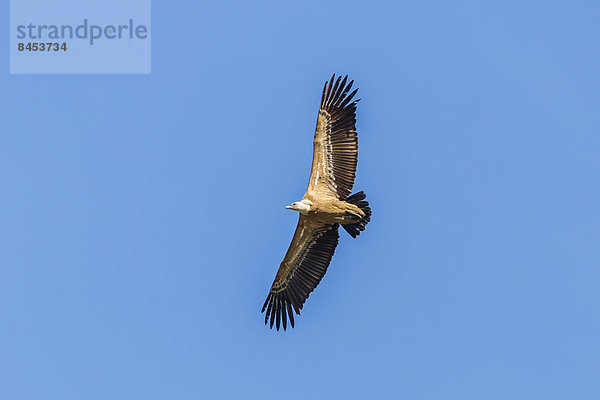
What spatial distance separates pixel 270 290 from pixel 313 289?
1136mm

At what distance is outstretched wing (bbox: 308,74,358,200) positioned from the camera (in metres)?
34.5

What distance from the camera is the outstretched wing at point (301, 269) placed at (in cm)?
3488

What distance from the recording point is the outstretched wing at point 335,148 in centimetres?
3453

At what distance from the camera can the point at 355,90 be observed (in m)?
34.9

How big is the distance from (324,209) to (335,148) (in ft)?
5.43

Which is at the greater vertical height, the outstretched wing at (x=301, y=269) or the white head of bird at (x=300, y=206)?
the white head of bird at (x=300, y=206)

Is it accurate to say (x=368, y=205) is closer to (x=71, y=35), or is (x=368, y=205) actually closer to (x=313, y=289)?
(x=313, y=289)

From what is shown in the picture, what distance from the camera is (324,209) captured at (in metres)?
33.9

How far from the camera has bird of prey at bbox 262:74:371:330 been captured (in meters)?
34.0

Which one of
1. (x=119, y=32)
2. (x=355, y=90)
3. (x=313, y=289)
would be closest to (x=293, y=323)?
(x=313, y=289)

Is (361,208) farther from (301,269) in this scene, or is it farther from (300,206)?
(301,269)

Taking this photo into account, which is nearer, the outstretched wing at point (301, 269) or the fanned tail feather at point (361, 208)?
the fanned tail feather at point (361, 208)

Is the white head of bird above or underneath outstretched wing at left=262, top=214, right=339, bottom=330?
above

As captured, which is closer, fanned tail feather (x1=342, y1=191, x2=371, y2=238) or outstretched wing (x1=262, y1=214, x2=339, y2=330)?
fanned tail feather (x1=342, y1=191, x2=371, y2=238)
